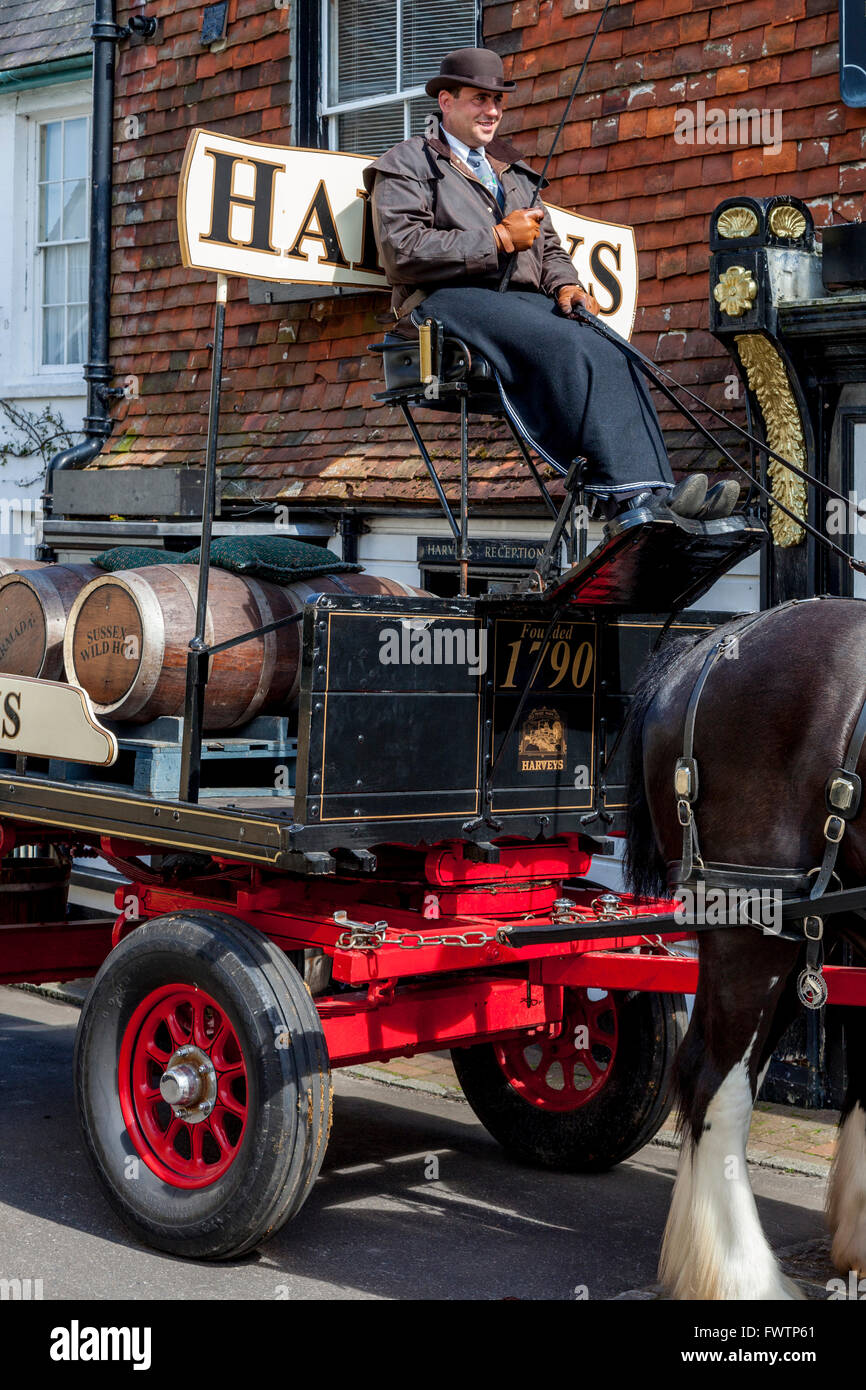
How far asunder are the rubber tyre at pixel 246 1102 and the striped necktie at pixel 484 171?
2.49 m

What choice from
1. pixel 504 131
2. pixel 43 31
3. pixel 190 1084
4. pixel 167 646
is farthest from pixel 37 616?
pixel 43 31

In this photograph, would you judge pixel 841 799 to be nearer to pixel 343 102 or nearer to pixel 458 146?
pixel 458 146

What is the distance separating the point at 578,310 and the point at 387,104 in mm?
4353

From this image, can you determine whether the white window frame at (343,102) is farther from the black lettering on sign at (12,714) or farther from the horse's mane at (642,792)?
Result: the horse's mane at (642,792)

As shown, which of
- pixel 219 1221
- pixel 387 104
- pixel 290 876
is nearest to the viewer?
pixel 219 1221

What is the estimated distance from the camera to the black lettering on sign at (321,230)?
4941 millimetres

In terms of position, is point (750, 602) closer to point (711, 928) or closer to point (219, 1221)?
point (711, 928)

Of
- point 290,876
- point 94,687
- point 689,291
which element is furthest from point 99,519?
point 290,876

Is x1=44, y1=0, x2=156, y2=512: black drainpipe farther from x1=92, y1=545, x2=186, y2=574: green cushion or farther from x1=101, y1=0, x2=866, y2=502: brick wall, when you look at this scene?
x1=92, y1=545, x2=186, y2=574: green cushion

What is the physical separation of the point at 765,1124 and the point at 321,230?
12.2 ft

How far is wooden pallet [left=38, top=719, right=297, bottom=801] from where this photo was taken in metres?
4.85

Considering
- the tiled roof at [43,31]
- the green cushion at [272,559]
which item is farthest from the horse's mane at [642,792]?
the tiled roof at [43,31]

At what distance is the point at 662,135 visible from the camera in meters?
Answer: 7.13

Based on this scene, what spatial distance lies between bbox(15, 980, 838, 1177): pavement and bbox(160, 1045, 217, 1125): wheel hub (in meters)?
0.99
